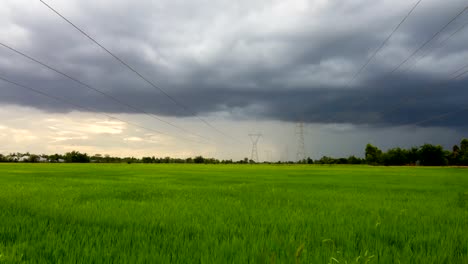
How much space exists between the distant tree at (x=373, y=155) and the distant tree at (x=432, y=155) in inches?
716

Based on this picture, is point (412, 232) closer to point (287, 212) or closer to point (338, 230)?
point (338, 230)

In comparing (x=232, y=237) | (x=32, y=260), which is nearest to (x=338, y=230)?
(x=232, y=237)

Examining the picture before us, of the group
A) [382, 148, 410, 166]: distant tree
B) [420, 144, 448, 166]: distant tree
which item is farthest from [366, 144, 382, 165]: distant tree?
[420, 144, 448, 166]: distant tree

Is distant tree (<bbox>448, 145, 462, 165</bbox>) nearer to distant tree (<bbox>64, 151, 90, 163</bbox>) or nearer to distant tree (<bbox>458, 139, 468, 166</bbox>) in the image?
distant tree (<bbox>458, 139, 468, 166</bbox>)

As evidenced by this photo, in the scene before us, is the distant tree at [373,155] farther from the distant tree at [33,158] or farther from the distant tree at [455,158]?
the distant tree at [33,158]

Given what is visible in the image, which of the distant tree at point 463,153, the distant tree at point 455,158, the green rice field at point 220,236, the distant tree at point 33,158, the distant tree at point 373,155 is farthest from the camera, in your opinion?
the distant tree at point 373,155

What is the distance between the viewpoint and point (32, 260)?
3635 millimetres

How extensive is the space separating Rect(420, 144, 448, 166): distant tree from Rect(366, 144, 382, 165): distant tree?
716 inches

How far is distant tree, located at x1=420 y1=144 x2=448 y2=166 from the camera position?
11874cm

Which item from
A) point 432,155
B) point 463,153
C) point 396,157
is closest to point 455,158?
point 463,153

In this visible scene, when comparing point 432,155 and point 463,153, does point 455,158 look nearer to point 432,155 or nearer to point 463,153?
point 463,153

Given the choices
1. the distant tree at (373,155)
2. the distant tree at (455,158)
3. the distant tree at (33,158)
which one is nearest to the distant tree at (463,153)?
the distant tree at (455,158)

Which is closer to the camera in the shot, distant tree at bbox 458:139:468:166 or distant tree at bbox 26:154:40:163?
distant tree at bbox 458:139:468:166

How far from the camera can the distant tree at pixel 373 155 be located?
140550 millimetres
